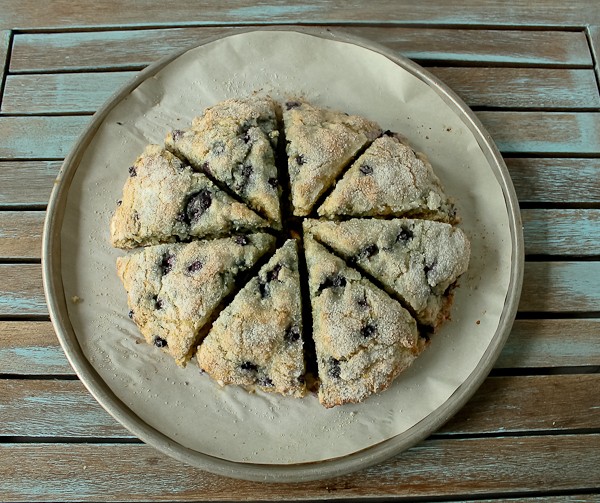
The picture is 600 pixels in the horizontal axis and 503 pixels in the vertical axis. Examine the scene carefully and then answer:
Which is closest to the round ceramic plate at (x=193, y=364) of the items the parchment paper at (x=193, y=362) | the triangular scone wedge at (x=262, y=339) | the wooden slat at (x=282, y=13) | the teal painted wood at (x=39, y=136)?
the parchment paper at (x=193, y=362)

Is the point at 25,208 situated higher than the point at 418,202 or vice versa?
the point at 418,202

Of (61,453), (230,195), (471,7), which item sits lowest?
(61,453)

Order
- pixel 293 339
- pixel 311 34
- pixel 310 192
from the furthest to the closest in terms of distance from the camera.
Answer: pixel 311 34
pixel 310 192
pixel 293 339

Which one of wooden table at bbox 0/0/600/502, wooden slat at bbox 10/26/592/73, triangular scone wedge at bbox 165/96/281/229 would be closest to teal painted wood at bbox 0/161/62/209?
wooden table at bbox 0/0/600/502

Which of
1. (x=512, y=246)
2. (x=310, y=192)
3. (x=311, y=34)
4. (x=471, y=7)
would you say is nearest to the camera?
(x=310, y=192)

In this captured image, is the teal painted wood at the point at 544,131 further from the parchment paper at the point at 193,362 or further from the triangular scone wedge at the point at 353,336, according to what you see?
the triangular scone wedge at the point at 353,336

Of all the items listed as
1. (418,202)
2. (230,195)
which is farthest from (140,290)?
(418,202)

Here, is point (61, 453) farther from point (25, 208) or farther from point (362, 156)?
point (362, 156)

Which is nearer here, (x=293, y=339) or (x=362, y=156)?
(x=293, y=339)
